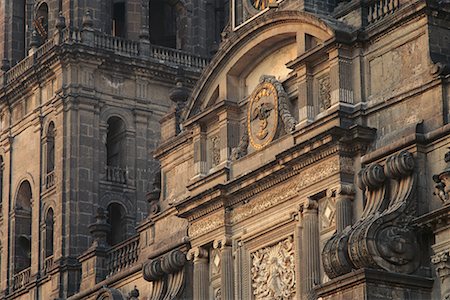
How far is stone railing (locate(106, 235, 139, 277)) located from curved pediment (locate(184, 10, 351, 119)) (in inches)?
192

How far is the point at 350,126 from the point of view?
38.2 m

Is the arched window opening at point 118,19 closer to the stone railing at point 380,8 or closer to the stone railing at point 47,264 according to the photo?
the stone railing at point 47,264

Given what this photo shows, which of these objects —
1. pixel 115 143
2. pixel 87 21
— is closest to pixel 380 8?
pixel 87 21

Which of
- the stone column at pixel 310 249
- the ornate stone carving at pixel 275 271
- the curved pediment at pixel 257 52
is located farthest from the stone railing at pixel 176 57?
the stone column at pixel 310 249

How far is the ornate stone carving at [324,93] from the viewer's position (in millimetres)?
39438

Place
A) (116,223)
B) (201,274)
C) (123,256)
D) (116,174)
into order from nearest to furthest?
(201,274), (123,256), (116,174), (116,223)

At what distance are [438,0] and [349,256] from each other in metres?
5.88

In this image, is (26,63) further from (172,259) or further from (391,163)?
(391,163)

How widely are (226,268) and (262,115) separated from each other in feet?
12.1

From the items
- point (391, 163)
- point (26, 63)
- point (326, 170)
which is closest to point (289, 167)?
point (326, 170)

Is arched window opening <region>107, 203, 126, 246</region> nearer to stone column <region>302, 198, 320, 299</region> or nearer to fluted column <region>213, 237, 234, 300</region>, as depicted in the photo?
fluted column <region>213, 237, 234, 300</region>

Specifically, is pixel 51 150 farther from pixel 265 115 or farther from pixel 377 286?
pixel 377 286

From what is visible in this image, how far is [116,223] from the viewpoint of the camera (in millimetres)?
54875

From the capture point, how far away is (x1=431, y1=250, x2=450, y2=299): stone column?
35.2m
